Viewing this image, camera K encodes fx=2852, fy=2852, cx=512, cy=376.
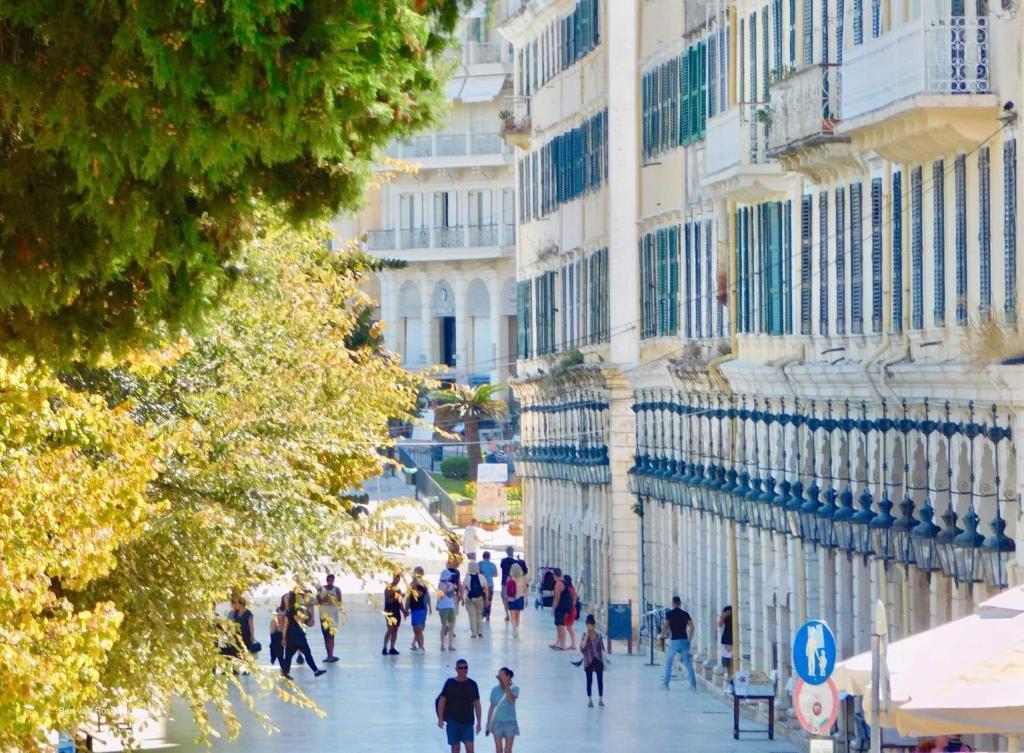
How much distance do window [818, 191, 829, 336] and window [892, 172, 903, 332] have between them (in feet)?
12.0

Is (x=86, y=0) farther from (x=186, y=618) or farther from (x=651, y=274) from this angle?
(x=651, y=274)

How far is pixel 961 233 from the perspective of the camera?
94.1 feet

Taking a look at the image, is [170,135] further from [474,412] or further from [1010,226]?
[474,412]

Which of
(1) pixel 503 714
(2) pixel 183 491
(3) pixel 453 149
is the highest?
(3) pixel 453 149

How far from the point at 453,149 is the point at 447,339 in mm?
10251

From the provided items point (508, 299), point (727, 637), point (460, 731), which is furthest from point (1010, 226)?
point (508, 299)

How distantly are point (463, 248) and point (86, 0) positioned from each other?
105064 millimetres

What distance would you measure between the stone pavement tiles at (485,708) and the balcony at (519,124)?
54.3 feet

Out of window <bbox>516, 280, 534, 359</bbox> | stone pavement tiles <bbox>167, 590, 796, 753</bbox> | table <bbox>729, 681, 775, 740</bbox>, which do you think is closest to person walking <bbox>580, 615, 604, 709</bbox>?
stone pavement tiles <bbox>167, 590, 796, 753</bbox>

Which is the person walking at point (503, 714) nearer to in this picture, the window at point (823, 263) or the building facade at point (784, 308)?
the building facade at point (784, 308)

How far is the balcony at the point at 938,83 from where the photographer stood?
1069 inches

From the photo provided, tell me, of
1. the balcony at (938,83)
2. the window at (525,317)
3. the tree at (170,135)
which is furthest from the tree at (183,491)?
the window at (525,317)

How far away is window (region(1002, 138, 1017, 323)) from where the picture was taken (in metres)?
26.6

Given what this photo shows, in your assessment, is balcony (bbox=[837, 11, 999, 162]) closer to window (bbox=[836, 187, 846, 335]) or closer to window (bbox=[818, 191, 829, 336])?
window (bbox=[836, 187, 846, 335])
